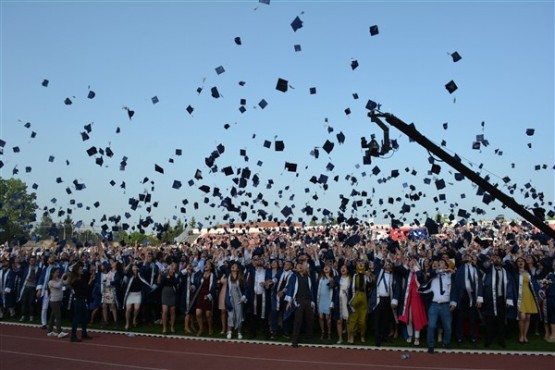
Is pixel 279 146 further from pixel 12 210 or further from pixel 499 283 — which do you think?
pixel 12 210

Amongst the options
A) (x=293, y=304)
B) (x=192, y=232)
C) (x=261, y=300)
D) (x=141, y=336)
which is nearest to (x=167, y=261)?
(x=141, y=336)

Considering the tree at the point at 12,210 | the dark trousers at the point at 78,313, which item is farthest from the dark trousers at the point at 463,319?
the tree at the point at 12,210

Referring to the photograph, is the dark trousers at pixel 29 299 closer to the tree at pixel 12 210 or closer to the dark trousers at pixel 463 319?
the dark trousers at pixel 463 319

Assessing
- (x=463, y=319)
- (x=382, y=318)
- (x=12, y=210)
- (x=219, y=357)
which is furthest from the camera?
(x=12, y=210)

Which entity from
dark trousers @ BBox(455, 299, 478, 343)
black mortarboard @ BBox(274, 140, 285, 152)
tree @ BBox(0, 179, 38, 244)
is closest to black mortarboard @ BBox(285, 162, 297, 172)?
black mortarboard @ BBox(274, 140, 285, 152)

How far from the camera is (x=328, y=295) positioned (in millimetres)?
13625

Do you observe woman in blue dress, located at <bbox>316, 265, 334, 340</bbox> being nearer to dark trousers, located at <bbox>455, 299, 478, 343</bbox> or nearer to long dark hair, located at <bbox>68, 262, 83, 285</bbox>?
dark trousers, located at <bbox>455, 299, 478, 343</bbox>

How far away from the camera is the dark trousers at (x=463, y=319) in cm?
1263

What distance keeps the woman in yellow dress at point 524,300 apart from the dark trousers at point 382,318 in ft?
9.27

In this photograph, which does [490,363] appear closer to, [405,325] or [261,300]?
[405,325]

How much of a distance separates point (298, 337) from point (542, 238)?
9675 millimetres

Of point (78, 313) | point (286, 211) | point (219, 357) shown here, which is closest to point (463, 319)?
point (219, 357)

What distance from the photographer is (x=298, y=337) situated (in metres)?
13.0

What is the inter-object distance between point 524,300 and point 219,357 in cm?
674
